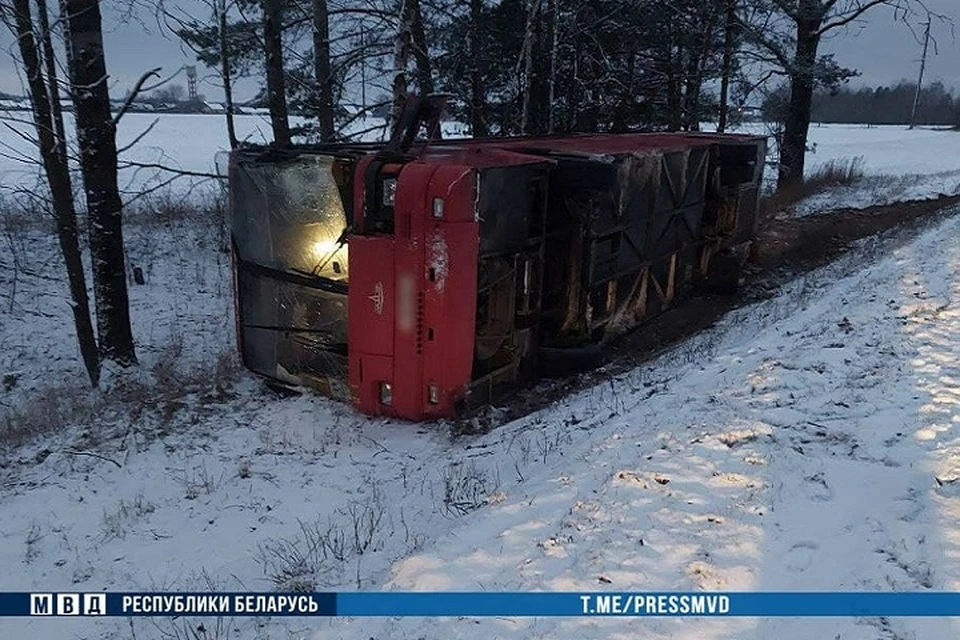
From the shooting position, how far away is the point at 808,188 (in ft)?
62.7

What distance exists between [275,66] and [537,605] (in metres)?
11.7

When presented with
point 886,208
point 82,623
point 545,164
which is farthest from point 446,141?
point 886,208

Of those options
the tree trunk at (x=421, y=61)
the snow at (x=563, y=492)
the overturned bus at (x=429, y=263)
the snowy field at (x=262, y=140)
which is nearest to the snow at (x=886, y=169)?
the snowy field at (x=262, y=140)

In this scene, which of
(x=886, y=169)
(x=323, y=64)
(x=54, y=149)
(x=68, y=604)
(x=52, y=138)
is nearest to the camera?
(x=68, y=604)

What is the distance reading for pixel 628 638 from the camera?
2.96m

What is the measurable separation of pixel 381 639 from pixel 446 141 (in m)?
6.16

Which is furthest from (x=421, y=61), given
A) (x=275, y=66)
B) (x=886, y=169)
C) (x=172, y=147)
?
(x=886, y=169)

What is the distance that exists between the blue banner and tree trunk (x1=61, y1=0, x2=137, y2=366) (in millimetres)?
4527

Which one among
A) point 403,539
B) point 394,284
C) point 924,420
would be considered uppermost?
point 394,284

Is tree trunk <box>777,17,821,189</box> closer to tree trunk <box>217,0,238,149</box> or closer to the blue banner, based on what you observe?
tree trunk <box>217,0,238,149</box>

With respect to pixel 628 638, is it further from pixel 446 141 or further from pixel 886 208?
pixel 886 208

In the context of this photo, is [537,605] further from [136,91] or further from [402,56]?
[402,56]

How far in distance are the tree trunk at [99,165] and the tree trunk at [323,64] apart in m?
6.16

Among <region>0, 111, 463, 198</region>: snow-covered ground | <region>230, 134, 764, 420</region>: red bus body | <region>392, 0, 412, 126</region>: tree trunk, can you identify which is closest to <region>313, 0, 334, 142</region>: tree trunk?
<region>0, 111, 463, 198</region>: snow-covered ground
